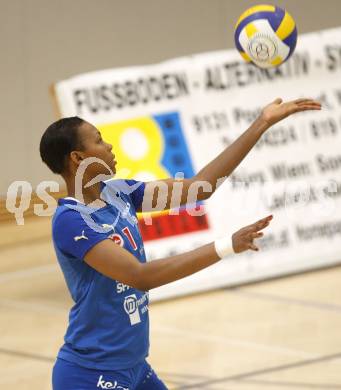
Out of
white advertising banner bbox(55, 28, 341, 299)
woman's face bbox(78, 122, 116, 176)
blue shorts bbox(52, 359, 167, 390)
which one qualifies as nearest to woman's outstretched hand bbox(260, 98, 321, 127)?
woman's face bbox(78, 122, 116, 176)

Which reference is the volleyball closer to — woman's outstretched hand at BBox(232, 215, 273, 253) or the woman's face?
the woman's face

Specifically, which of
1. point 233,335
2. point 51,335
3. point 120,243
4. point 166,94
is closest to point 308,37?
point 166,94

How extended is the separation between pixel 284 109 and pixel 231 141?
4188 mm

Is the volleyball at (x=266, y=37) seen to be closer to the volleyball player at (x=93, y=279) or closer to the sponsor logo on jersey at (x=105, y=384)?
the volleyball player at (x=93, y=279)

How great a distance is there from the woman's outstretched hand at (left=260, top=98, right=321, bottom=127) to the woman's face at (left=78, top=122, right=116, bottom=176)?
70 cm

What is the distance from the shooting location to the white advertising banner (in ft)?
24.1

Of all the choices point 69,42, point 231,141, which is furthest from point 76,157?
point 69,42

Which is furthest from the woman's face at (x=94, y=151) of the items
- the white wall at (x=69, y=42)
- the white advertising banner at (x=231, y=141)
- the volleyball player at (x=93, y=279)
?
the white wall at (x=69, y=42)

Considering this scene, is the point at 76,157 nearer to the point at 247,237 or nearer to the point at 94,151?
the point at 94,151

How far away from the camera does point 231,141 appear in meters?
7.70

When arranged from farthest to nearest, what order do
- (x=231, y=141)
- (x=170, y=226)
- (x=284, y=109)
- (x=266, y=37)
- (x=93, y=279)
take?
1. (x=231, y=141)
2. (x=170, y=226)
3. (x=266, y=37)
4. (x=284, y=109)
5. (x=93, y=279)

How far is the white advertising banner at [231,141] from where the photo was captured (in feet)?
24.1

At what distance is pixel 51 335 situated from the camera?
653 centimetres

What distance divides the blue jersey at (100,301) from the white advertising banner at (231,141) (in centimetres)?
384
